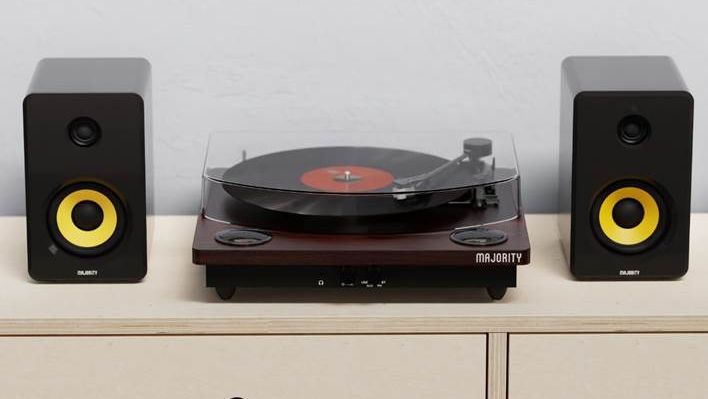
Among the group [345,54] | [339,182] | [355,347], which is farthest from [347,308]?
[345,54]

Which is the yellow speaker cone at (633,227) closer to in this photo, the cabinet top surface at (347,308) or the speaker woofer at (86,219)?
the cabinet top surface at (347,308)

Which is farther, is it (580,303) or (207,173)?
(207,173)

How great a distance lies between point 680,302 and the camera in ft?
5.17

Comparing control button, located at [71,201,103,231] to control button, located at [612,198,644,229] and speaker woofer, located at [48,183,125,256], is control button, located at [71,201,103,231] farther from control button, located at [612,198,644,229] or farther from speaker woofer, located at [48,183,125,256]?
control button, located at [612,198,644,229]

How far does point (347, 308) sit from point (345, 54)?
1.44 ft

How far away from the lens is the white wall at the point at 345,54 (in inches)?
73.3

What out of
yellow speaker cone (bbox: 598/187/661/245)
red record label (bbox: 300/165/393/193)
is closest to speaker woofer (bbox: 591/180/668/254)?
yellow speaker cone (bbox: 598/187/661/245)

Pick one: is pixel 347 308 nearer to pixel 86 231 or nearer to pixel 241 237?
pixel 241 237

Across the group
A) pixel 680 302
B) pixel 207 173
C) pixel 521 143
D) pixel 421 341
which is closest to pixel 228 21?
pixel 207 173

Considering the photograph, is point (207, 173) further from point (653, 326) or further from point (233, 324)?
point (653, 326)

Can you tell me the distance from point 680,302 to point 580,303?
11cm

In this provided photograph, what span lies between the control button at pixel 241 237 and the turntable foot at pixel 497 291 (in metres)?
0.24

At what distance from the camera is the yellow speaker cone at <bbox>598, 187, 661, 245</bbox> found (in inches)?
63.3

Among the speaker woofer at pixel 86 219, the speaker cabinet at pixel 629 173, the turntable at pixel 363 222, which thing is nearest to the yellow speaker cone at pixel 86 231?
the speaker woofer at pixel 86 219
